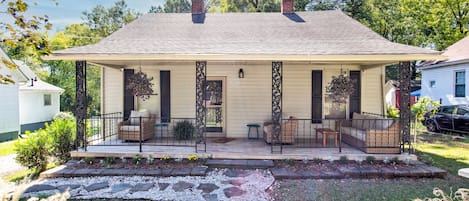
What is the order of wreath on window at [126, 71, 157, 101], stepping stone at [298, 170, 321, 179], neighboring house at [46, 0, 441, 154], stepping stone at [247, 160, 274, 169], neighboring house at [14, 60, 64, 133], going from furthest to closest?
neighboring house at [14, 60, 64, 133], neighboring house at [46, 0, 441, 154], wreath on window at [126, 71, 157, 101], stepping stone at [247, 160, 274, 169], stepping stone at [298, 170, 321, 179]

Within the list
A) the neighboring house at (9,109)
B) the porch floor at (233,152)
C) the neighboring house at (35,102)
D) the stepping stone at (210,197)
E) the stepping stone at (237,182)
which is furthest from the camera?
the neighboring house at (35,102)

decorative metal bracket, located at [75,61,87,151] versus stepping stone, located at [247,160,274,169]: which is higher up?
decorative metal bracket, located at [75,61,87,151]

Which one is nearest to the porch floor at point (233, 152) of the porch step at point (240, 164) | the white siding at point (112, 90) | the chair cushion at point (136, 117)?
the porch step at point (240, 164)

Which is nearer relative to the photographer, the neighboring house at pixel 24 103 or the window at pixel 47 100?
the neighboring house at pixel 24 103

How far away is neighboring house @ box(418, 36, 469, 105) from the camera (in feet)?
41.4

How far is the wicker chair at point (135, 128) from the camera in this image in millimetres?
7512

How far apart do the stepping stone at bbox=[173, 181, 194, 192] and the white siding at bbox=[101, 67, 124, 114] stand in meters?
4.51

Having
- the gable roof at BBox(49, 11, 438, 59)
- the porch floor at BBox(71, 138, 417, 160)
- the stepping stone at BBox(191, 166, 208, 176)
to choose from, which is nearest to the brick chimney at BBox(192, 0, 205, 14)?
the gable roof at BBox(49, 11, 438, 59)

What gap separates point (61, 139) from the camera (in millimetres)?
6605

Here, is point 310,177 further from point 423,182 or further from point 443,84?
point 443,84

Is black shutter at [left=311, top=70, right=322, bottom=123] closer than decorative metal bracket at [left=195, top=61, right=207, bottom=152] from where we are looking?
No

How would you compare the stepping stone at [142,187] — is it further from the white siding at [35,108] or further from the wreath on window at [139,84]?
the white siding at [35,108]

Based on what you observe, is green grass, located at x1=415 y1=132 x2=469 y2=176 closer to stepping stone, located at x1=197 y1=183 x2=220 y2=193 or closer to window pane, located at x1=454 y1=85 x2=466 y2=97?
window pane, located at x1=454 y1=85 x2=466 y2=97

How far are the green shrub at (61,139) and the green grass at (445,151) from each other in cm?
878
